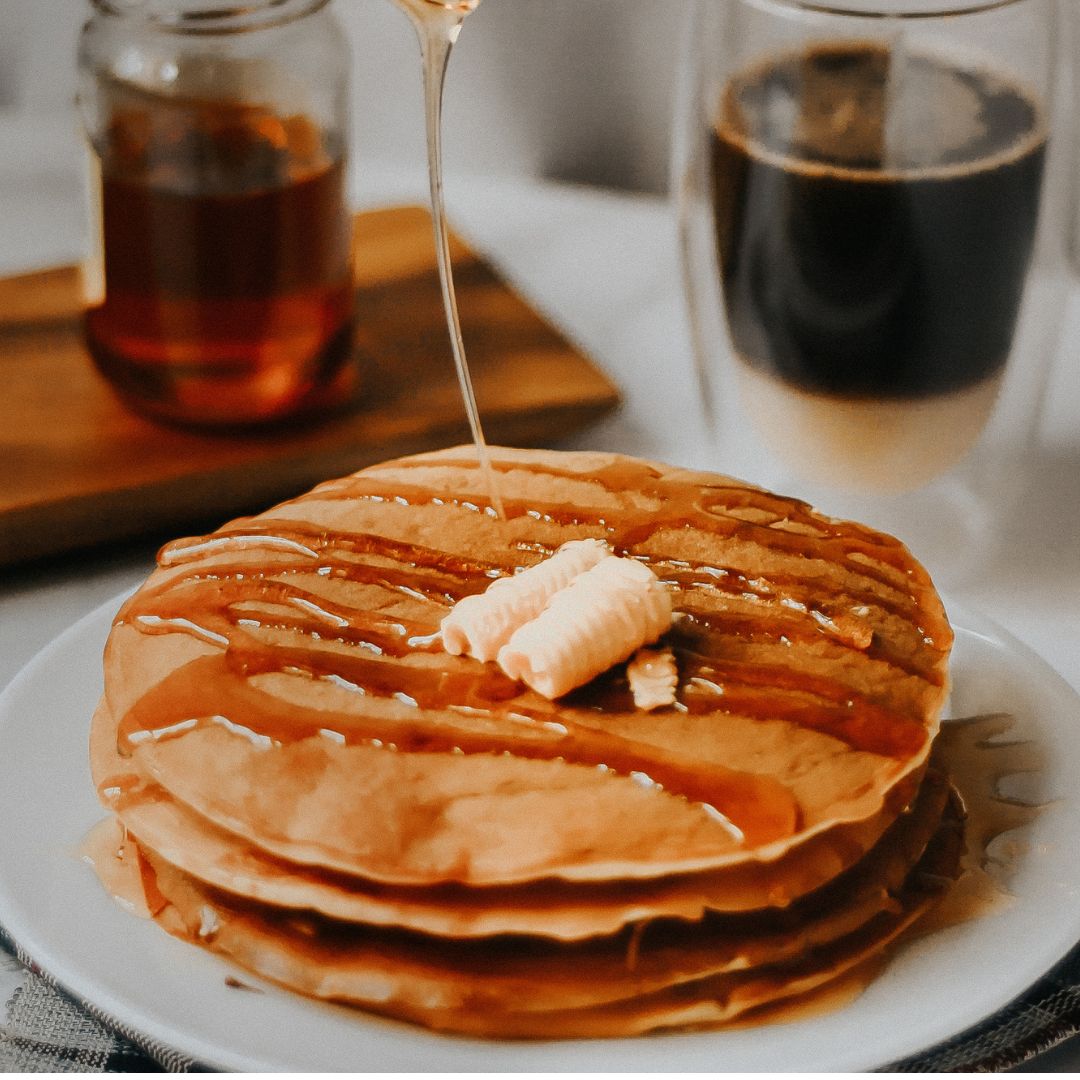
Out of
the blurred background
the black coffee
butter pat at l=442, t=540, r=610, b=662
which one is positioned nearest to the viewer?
butter pat at l=442, t=540, r=610, b=662

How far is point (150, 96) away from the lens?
4.28 ft

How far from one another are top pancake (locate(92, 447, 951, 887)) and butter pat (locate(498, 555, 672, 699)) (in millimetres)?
17

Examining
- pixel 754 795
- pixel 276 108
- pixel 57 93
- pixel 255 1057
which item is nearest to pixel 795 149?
pixel 276 108

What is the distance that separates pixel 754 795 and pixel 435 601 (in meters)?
0.24

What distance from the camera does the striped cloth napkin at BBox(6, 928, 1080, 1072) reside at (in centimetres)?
77

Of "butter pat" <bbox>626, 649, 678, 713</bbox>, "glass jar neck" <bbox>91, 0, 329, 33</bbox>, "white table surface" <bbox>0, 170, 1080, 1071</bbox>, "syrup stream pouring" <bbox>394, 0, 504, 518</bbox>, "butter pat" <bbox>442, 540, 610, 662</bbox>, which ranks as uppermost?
"syrup stream pouring" <bbox>394, 0, 504, 518</bbox>

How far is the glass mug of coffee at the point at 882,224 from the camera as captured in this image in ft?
3.94

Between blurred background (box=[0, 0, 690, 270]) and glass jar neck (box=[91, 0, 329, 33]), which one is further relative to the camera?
blurred background (box=[0, 0, 690, 270])

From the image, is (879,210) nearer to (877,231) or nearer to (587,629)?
(877,231)

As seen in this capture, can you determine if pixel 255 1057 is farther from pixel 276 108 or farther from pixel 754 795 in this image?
pixel 276 108

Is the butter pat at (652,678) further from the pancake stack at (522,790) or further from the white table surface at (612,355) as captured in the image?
the white table surface at (612,355)

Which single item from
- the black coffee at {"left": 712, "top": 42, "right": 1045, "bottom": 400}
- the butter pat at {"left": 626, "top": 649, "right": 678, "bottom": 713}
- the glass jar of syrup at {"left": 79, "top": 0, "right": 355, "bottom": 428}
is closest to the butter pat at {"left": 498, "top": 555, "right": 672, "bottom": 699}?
the butter pat at {"left": 626, "top": 649, "right": 678, "bottom": 713}

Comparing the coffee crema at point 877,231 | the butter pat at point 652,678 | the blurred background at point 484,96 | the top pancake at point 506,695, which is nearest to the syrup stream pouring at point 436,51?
the top pancake at point 506,695

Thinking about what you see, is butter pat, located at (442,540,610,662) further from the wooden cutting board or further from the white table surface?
the wooden cutting board
